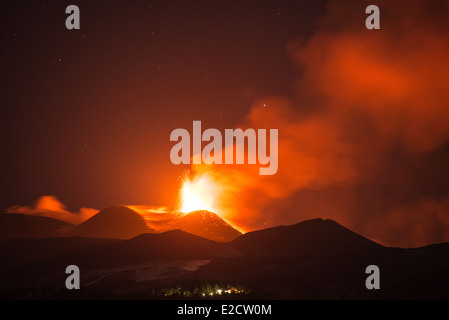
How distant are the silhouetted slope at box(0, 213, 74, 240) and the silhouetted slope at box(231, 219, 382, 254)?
261ft

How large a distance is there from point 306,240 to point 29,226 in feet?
363

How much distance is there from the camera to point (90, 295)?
153 feet

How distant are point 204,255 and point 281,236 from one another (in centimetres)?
3557

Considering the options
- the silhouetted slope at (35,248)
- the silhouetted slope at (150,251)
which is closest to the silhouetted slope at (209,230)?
the silhouetted slope at (150,251)

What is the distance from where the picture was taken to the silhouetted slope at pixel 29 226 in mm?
175125

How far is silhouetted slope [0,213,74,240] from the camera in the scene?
175 m

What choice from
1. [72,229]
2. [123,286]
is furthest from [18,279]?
[72,229]

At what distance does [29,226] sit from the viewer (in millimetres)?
182875

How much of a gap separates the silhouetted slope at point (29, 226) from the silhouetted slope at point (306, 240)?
261 ft

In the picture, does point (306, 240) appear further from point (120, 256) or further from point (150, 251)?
point (120, 256)

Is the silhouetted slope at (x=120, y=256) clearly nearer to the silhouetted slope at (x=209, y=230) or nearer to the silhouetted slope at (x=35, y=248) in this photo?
the silhouetted slope at (x=35, y=248)

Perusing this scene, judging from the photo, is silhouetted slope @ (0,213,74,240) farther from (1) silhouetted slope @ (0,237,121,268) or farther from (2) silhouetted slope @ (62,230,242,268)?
(2) silhouetted slope @ (62,230,242,268)

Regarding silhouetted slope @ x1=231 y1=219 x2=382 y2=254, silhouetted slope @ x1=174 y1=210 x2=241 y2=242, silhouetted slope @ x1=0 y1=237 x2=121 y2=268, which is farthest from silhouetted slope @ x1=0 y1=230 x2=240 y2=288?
silhouetted slope @ x1=174 y1=210 x2=241 y2=242

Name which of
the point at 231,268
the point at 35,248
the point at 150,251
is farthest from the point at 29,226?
the point at 231,268
